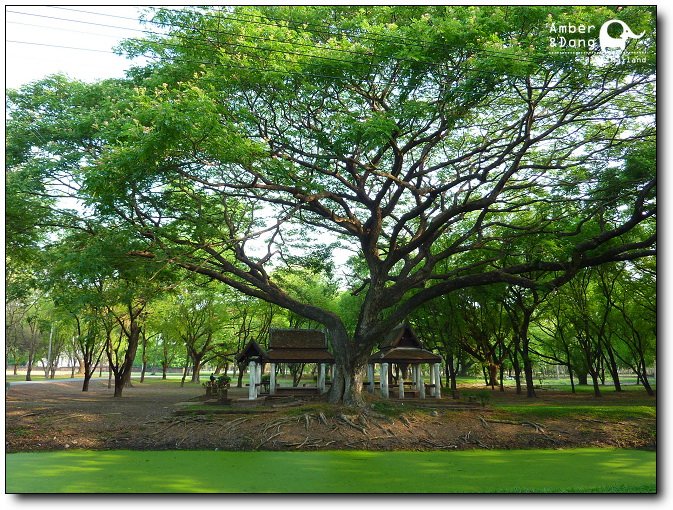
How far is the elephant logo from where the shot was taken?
8.15 meters

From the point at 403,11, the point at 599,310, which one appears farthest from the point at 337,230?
the point at 599,310

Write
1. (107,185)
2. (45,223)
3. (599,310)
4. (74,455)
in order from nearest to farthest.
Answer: (107,185) < (74,455) < (45,223) < (599,310)

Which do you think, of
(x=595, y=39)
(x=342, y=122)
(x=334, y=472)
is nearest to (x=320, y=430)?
(x=334, y=472)

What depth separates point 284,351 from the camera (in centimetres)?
1923

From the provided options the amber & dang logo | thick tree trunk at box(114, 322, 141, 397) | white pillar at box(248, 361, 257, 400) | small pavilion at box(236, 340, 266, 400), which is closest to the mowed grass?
the amber & dang logo

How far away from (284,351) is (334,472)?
11242 mm

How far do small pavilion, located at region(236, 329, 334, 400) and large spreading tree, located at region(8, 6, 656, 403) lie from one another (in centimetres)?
482

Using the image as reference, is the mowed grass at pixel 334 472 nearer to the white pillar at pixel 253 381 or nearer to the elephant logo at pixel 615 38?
the elephant logo at pixel 615 38

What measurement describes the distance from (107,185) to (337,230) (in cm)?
706

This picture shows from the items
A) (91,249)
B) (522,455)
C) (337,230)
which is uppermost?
(337,230)

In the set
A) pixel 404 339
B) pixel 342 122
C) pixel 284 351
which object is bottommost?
pixel 284 351

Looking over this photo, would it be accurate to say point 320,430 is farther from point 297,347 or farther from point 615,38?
point 615,38

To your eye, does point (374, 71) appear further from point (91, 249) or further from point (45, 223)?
point (45, 223)

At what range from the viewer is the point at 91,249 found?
11266 mm
